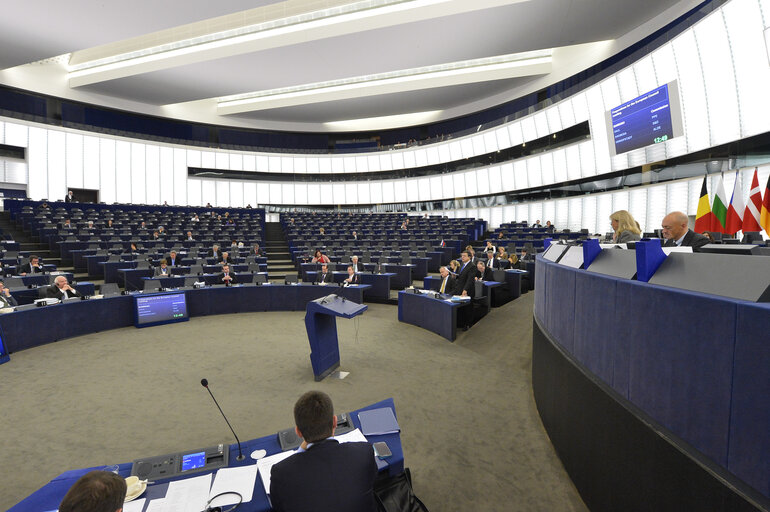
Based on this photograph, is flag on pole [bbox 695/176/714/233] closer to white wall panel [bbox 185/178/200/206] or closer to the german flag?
the german flag

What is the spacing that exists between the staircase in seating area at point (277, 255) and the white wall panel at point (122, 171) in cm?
1018

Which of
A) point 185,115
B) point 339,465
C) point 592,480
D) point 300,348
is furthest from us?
point 185,115

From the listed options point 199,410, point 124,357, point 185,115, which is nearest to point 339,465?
point 199,410

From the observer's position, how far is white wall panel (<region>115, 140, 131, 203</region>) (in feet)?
77.8

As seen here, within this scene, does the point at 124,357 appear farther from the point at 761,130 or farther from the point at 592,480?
the point at 761,130

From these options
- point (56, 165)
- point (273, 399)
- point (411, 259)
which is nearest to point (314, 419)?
point (273, 399)

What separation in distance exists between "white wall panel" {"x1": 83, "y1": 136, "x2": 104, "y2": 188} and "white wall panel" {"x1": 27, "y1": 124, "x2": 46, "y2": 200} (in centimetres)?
178

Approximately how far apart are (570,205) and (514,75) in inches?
308

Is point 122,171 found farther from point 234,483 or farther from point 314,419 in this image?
point 314,419

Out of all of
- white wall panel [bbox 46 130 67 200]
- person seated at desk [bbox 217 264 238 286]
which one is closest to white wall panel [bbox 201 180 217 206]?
white wall panel [bbox 46 130 67 200]

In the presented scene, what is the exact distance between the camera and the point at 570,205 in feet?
56.3

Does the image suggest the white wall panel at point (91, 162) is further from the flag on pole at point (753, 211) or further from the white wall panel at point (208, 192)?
the flag on pole at point (753, 211)

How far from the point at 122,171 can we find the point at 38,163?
4079mm

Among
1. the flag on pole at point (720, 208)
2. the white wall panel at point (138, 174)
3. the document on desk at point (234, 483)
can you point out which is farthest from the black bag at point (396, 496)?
the white wall panel at point (138, 174)
